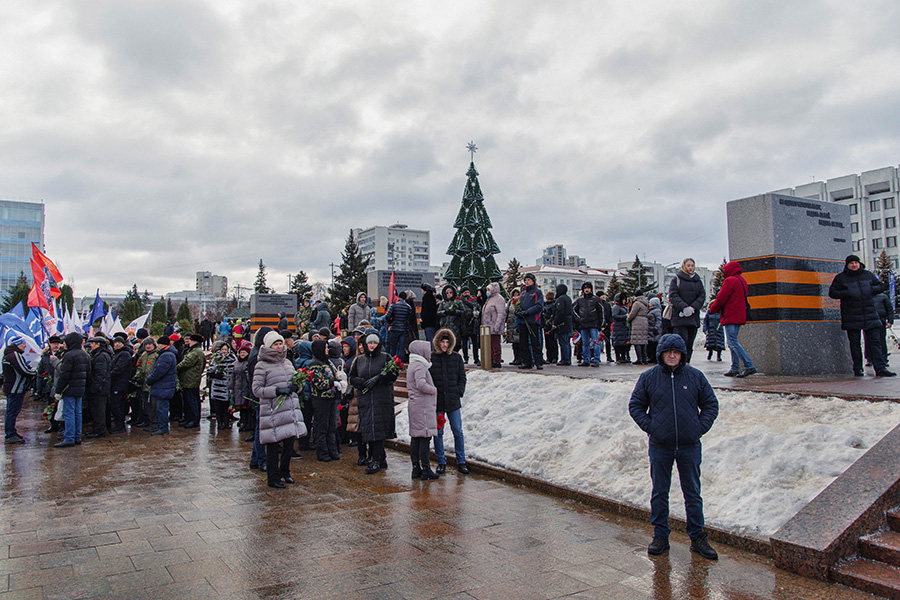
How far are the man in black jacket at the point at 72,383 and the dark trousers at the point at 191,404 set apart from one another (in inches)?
93.4

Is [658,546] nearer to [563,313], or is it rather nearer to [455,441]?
[455,441]

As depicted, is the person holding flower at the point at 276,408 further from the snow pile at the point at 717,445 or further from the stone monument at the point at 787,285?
the stone monument at the point at 787,285

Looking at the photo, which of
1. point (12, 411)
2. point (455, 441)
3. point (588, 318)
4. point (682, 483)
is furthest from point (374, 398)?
point (12, 411)

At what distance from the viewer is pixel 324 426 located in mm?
9297

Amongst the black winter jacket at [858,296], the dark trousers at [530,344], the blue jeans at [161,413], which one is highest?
the black winter jacket at [858,296]

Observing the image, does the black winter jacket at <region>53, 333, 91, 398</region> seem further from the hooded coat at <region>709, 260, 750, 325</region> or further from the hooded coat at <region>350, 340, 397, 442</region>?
the hooded coat at <region>709, 260, 750, 325</region>

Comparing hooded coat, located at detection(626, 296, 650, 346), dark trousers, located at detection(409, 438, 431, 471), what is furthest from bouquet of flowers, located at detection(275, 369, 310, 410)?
hooded coat, located at detection(626, 296, 650, 346)

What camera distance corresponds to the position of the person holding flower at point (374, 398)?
8250 mm

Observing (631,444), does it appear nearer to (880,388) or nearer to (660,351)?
(660,351)

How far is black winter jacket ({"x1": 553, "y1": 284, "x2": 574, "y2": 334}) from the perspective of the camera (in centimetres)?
1364

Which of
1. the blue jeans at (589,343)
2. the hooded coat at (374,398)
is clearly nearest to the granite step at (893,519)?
the hooded coat at (374,398)

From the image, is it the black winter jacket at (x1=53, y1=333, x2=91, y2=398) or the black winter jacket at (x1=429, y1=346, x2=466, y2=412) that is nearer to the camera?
the black winter jacket at (x1=429, y1=346, x2=466, y2=412)

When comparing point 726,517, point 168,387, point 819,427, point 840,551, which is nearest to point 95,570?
point 726,517

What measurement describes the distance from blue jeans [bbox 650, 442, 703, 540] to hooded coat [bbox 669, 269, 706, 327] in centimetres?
558
